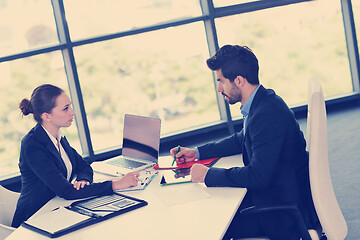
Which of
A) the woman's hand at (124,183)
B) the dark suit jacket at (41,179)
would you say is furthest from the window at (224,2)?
the woman's hand at (124,183)

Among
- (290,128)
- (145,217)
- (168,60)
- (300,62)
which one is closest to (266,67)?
(300,62)

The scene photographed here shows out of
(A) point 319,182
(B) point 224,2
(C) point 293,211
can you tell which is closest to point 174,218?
(C) point 293,211

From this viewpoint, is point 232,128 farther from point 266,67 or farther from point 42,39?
point 42,39

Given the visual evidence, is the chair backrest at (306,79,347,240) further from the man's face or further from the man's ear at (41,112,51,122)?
the man's ear at (41,112,51,122)

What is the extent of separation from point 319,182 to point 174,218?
643 mm

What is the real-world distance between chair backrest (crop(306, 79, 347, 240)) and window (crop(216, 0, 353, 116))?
3557 mm

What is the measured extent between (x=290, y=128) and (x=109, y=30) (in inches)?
128

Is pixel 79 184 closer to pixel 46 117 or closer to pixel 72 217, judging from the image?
pixel 72 217

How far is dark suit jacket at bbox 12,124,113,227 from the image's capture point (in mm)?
2428

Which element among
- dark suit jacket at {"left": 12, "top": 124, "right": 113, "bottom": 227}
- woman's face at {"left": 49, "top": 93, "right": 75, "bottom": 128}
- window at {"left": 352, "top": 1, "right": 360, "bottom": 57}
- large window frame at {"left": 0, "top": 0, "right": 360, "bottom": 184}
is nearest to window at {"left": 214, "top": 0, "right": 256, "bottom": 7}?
large window frame at {"left": 0, "top": 0, "right": 360, "bottom": 184}

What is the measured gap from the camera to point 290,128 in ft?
7.26

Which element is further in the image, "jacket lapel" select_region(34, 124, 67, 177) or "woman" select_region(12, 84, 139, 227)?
"jacket lapel" select_region(34, 124, 67, 177)

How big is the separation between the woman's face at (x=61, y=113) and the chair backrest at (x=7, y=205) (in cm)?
50

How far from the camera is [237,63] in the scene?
7.86 feet
